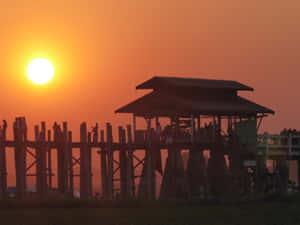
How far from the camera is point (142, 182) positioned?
2068 inches

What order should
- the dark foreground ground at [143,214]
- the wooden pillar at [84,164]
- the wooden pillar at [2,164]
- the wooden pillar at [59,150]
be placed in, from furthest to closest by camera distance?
the wooden pillar at [84,164] < the wooden pillar at [59,150] < the wooden pillar at [2,164] < the dark foreground ground at [143,214]

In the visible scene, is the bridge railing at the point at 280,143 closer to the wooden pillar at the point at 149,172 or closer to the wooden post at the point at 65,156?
the wooden pillar at the point at 149,172

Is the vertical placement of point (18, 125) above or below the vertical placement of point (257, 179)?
above

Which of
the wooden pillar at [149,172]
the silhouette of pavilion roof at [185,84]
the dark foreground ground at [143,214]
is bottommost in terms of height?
the dark foreground ground at [143,214]

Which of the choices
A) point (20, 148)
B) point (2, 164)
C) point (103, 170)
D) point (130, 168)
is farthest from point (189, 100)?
point (2, 164)

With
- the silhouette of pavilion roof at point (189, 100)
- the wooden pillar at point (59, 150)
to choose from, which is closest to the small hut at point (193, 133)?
the silhouette of pavilion roof at point (189, 100)

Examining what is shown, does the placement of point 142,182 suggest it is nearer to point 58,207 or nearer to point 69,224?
point 58,207

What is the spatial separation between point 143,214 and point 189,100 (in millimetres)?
16521

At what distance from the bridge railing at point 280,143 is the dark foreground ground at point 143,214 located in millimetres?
12037

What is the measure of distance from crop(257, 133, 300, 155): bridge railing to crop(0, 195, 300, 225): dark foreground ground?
12.0 metres

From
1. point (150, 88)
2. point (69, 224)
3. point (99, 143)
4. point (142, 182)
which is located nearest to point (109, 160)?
point (99, 143)

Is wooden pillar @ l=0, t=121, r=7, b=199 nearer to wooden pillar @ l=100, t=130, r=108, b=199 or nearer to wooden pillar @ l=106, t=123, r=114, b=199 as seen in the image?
wooden pillar @ l=100, t=130, r=108, b=199

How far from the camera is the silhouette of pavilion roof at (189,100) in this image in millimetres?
51781

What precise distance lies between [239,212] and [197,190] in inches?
518
